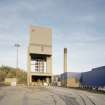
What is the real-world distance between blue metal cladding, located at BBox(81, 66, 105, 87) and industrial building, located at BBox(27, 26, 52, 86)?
23.7 m

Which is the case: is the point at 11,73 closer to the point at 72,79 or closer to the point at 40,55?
the point at 40,55

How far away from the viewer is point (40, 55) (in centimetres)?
9581

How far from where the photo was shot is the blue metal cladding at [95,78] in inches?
2157

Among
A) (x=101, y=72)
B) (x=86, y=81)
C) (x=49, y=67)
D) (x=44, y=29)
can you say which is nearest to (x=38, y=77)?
(x=49, y=67)

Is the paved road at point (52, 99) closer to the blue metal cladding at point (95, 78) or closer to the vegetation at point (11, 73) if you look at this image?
Result: the blue metal cladding at point (95, 78)

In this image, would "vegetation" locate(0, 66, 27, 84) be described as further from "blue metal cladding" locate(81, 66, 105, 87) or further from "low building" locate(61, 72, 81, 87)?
"blue metal cladding" locate(81, 66, 105, 87)

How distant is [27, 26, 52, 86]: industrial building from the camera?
91188 mm

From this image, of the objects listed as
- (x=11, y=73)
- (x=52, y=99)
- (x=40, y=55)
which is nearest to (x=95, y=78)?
(x=52, y=99)

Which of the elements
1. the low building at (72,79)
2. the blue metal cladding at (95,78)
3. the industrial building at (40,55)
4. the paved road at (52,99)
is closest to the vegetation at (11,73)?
the industrial building at (40,55)

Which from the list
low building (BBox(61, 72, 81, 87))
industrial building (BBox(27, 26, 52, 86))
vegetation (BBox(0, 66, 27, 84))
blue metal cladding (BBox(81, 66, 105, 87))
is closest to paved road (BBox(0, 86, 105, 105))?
blue metal cladding (BBox(81, 66, 105, 87))

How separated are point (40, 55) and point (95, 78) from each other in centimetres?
3883

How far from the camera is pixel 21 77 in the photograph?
404 feet

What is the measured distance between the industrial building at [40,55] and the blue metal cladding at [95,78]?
23.7 metres

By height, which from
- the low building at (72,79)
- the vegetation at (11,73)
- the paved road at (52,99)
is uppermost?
the vegetation at (11,73)
